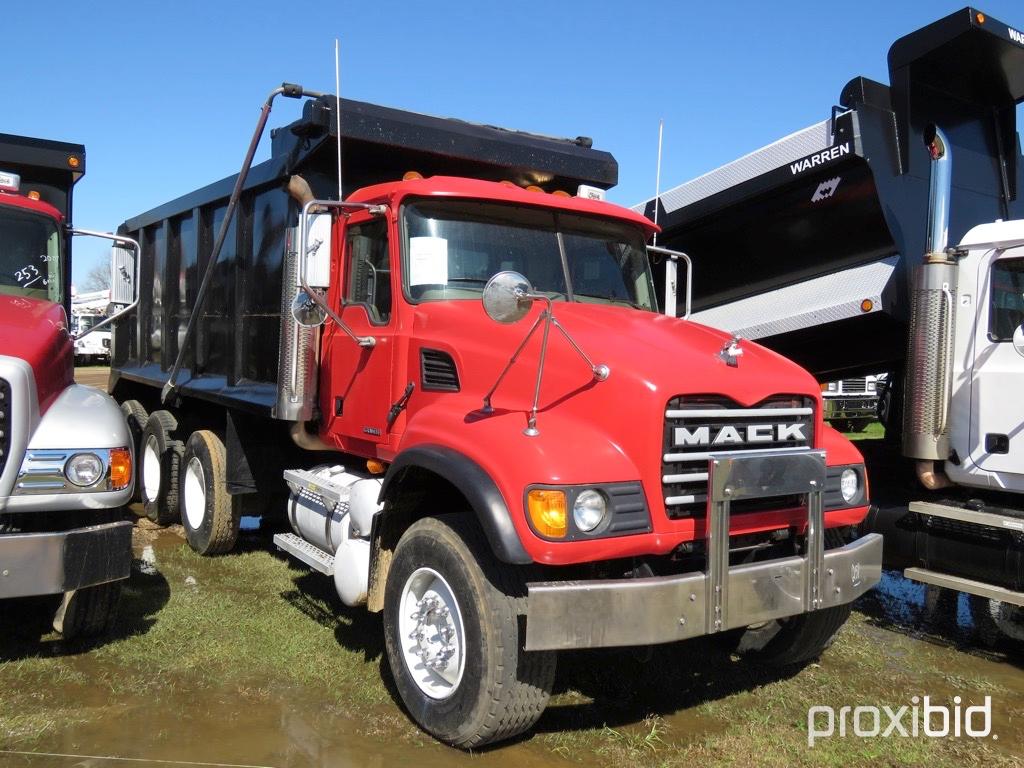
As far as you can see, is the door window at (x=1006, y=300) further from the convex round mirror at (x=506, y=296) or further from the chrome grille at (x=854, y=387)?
the chrome grille at (x=854, y=387)

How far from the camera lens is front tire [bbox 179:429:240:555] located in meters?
7.05

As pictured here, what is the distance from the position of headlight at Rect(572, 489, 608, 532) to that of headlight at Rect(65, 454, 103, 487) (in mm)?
2562

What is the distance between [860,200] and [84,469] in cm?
517

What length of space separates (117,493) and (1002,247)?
5.39 m

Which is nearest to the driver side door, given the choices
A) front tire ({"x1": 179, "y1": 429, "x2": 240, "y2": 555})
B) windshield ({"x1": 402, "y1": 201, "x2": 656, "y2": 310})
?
windshield ({"x1": 402, "y1": 201, "x2": 656, "y2": 310})

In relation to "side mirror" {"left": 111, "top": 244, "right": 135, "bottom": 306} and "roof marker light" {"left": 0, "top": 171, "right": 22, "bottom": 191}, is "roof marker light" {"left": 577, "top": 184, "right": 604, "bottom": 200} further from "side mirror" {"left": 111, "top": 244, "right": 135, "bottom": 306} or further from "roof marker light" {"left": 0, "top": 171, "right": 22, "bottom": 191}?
"roof marker light" {"left": 0, "top": 171, "right": 22, "bottom": 191}

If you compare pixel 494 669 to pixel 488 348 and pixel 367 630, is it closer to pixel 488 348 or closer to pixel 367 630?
pixel 488 348

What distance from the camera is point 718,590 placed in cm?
356

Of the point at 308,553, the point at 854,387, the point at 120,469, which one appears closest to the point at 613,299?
the point at 308,553

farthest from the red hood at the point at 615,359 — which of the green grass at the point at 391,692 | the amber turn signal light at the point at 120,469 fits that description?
the amber turn signal light at the point at 120,469

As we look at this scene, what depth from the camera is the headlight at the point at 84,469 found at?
4.41 meters

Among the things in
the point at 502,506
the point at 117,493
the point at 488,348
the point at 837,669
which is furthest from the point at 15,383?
the point at 837,669

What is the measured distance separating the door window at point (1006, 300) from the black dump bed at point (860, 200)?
2.08ft

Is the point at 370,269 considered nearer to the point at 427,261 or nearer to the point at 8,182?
the point at 427,261
